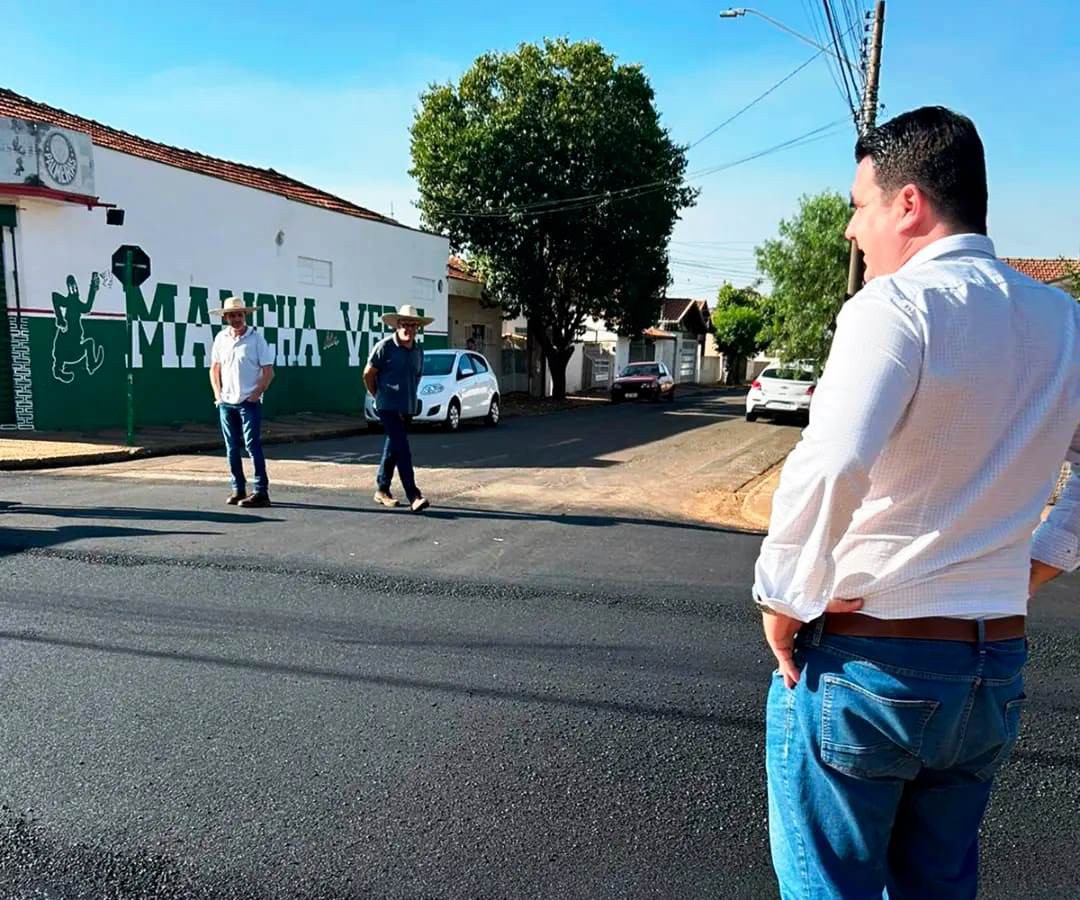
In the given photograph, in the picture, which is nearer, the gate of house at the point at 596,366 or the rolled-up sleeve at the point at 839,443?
the rolled-up sleeve at the point at 839,443

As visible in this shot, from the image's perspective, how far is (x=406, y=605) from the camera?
4996 millimetres

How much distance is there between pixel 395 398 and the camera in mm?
8000

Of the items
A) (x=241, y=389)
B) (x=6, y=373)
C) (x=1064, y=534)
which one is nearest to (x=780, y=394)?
(x=241, y=389)

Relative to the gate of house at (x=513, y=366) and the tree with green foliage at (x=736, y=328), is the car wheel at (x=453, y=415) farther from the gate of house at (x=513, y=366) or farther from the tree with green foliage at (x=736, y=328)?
the tree with green foliage at (x=736, y=328)

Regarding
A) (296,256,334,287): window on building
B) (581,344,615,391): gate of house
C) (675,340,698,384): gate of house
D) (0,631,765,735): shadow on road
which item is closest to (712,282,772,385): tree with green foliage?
(675,340,698,384): gate of house

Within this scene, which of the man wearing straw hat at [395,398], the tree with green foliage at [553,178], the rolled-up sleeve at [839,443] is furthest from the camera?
the tree with green foliage at [553,178]

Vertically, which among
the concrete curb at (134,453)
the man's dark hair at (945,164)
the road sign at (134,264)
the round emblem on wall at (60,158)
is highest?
the round emblem on wall at (60,158)

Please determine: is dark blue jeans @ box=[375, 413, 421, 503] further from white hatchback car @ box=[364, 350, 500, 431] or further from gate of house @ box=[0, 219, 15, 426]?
gate of house @ box=[0, 219, 15, 426]

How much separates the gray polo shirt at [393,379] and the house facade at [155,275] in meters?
6.01

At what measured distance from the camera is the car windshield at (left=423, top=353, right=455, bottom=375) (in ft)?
54.9

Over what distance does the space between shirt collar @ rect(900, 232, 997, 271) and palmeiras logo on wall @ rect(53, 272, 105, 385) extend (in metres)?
14.9

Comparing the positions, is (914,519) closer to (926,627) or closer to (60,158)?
(926,627)

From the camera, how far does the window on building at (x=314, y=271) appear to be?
63.1 ft

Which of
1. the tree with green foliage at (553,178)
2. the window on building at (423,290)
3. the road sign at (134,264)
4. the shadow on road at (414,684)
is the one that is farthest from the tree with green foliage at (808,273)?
the shadow on road at (414,684)
